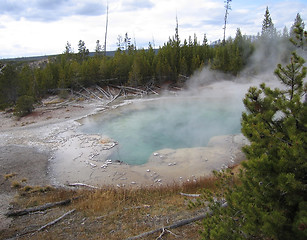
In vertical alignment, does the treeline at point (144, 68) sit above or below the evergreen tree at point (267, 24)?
below

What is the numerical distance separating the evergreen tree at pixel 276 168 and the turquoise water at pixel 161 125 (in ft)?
30.4

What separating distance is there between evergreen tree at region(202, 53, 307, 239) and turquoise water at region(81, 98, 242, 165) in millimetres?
9272

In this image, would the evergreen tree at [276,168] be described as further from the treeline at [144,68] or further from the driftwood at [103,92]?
the treeline at [144,68]

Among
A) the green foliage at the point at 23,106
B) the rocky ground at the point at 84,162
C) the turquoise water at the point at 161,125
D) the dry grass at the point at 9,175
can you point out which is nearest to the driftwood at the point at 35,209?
the rocky ground at the point at 84,162

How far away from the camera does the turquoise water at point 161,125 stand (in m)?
14.7

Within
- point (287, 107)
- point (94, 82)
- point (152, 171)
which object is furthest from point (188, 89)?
point (287, 107)

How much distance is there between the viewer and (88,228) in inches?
274

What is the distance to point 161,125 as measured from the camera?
1852 centimetres

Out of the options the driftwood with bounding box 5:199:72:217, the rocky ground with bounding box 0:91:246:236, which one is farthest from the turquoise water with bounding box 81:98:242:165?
the driftwood with bounding box 5:199:72:217

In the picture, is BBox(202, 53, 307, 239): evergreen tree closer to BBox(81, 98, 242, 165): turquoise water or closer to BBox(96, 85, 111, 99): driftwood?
BBox(81, 98, 242, 165): turquoise water

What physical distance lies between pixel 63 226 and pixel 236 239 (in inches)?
210

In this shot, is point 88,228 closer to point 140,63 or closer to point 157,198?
point 157,198

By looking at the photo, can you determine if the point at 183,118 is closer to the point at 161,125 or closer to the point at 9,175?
the point at 161,125

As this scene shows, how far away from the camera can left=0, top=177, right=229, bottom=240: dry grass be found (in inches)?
264
